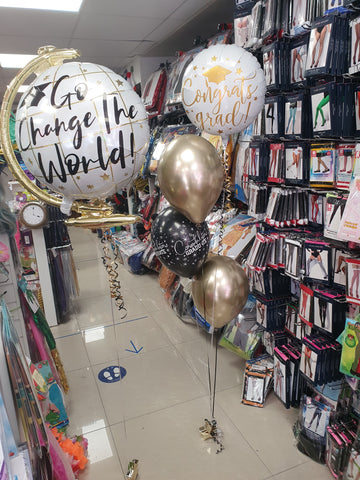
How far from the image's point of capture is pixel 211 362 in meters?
2.83

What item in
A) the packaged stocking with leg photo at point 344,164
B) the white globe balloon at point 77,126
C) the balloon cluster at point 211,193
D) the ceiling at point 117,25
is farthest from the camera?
the ceiling at point 117,25

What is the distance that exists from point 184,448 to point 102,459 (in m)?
0.46

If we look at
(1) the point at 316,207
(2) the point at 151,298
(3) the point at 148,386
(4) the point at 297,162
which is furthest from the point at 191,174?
(2) the point at 151,298

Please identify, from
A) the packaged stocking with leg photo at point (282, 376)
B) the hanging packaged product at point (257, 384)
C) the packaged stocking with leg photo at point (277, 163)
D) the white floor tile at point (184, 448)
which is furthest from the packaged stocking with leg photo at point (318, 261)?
the white floor tile at point (184, 448)

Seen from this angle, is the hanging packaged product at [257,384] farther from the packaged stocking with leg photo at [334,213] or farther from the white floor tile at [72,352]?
the white floor tile at [72,352]

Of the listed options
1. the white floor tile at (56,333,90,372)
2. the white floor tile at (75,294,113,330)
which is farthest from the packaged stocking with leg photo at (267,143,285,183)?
the white floor tile at (75,294,113,330)

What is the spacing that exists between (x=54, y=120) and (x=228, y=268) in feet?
3.75

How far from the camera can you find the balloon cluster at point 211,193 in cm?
154

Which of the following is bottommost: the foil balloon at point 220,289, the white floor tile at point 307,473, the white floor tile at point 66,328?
the white floor tile at point 307,473

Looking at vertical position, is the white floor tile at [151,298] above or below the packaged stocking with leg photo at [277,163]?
below

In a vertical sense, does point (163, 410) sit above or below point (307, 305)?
below

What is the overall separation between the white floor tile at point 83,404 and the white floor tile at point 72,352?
0.09 metres

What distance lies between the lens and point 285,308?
2406 mm

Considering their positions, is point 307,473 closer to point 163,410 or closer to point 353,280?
point 163,410
